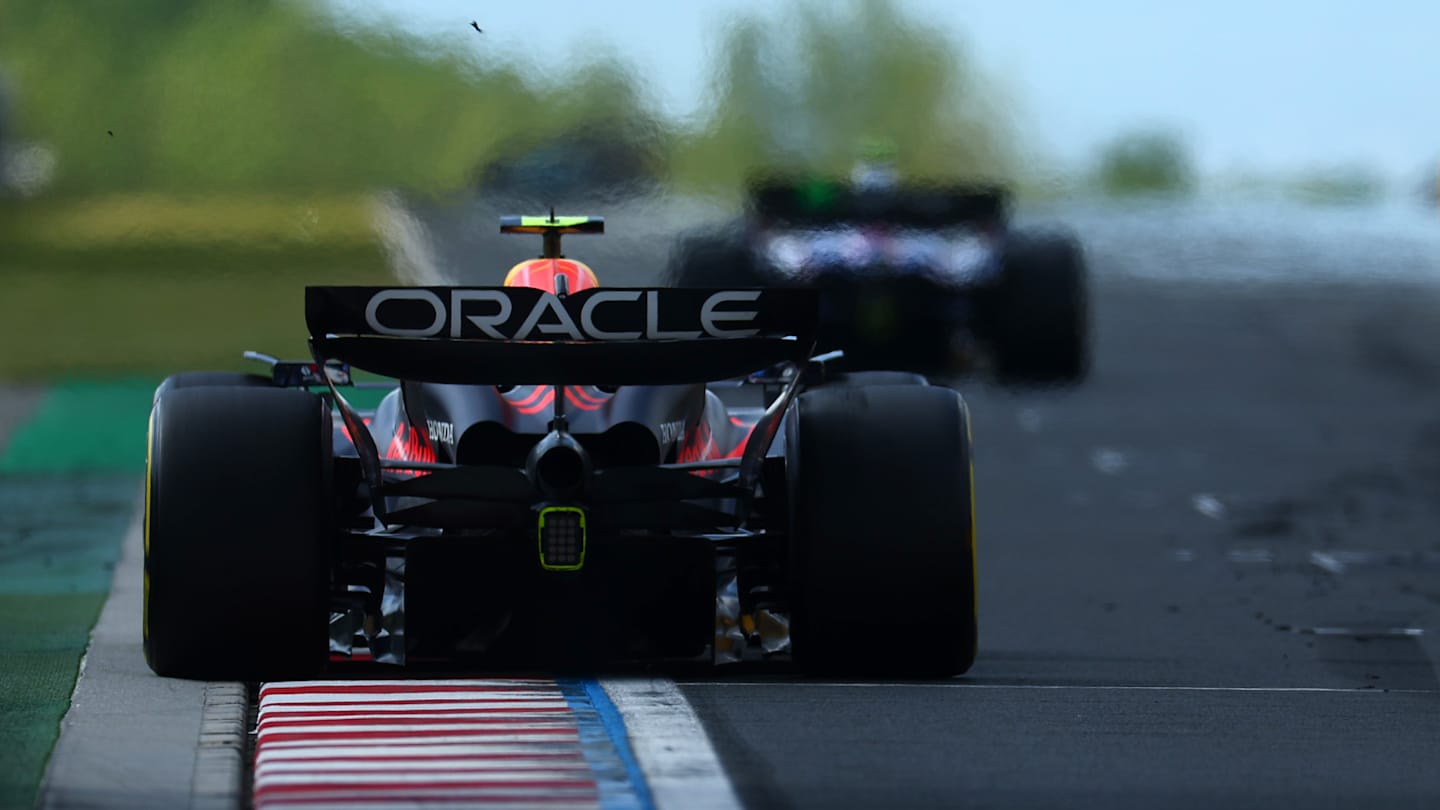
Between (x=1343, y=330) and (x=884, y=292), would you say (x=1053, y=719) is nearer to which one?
(x=884, y=292)

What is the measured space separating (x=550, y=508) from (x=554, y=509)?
1 centimetres

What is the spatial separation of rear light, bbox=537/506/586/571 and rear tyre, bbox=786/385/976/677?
2.26 feet

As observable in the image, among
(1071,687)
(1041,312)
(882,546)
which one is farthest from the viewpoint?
(1041,312)

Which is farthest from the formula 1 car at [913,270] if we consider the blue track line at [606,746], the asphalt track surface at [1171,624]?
the blue track line at [606,746]

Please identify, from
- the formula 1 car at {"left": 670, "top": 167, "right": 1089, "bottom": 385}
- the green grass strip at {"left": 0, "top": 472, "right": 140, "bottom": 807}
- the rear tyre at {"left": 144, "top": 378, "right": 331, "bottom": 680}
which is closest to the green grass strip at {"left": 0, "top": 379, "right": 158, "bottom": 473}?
the green grass strip at {"left": 0, "top": 472, "right": 140, "bottom": 807}

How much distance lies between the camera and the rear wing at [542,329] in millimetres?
8023

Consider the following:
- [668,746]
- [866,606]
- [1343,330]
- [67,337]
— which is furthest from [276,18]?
[1343,330]

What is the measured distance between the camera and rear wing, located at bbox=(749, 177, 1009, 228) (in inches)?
808

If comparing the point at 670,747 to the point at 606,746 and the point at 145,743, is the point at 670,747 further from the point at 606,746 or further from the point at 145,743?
the point at 145,743

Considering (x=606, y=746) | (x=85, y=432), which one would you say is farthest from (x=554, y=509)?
(x=85, y=432)

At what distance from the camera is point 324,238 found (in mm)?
18719

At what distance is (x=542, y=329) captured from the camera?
8062 millimetres

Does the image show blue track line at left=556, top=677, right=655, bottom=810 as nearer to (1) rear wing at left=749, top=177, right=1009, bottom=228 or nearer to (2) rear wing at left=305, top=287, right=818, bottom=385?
(2) rear wing at left=305, top=287, right=818, bottom=385

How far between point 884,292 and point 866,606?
14.2 m
